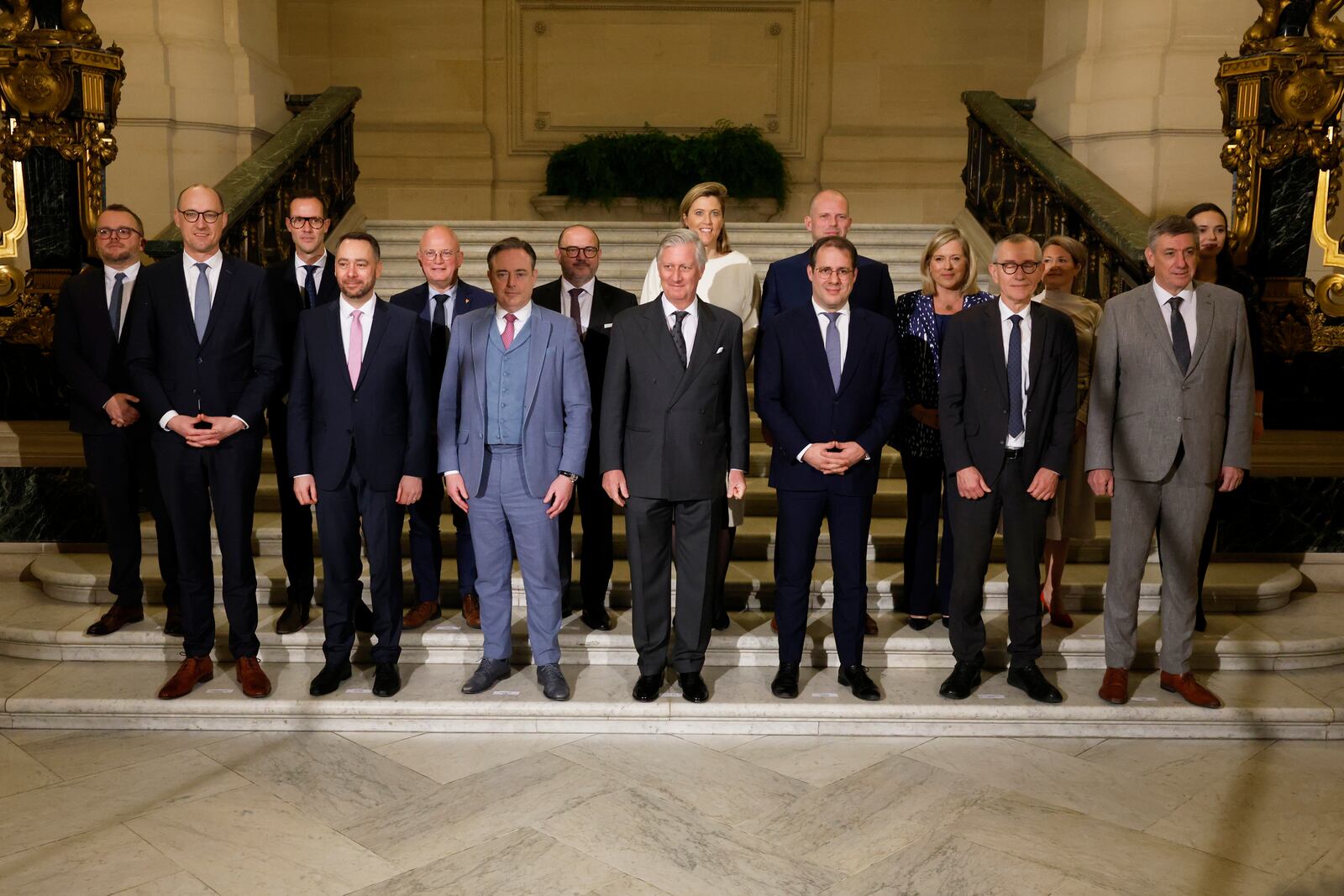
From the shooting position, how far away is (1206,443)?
4.82 m

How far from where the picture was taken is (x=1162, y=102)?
333 inches

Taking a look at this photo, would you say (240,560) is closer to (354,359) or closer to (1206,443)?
(354,359)

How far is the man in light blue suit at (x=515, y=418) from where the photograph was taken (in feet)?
15.9

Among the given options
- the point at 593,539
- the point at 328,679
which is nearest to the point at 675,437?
the point at 593,539

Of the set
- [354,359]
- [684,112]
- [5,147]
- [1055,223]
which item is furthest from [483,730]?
[684,112]

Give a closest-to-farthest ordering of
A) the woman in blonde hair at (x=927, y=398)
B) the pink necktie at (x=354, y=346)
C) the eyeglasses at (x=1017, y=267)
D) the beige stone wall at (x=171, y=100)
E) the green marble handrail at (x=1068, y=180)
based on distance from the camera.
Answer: the eyeglasses at (x=1017, y=267) → the pink necktie at (x=354, y=346) → the woman in blonde hair at (x=927, y=398) → the green marble handrail at (x=1068, y=180) → the beige stone wall at (x=171, y=100)

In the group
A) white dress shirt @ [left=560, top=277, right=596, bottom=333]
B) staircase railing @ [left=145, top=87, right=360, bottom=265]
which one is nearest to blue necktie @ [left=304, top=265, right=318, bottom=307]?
staircase railing @ [left=145, top=87, right=360, bottom=265]

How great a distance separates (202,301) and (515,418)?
134 cm

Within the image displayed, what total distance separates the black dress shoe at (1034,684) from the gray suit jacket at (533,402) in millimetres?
2006

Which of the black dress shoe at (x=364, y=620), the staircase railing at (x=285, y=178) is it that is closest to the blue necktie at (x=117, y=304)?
the staircase railing at (x=285, y=178)

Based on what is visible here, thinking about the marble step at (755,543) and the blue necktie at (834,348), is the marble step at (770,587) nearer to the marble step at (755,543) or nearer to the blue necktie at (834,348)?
the marble step at (755,543)

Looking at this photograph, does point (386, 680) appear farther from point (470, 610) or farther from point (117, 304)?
point (117, 304)

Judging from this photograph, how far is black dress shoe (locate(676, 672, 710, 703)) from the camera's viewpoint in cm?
495

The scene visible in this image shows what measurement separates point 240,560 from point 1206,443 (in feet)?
12.7
